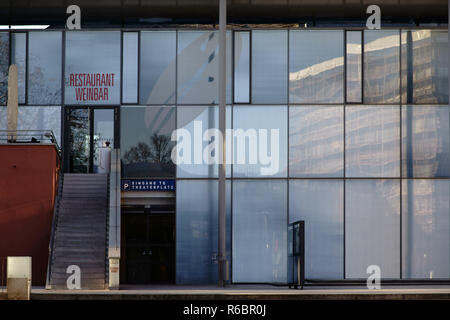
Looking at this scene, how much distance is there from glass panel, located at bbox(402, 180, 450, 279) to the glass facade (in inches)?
1.9

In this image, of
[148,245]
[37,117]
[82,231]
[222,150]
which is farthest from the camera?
[37,117]

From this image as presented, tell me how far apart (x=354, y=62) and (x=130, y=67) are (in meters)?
7.92

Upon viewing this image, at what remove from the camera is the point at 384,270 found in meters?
30.0

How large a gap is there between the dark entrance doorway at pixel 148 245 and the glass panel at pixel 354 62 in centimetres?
773

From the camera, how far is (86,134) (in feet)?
102

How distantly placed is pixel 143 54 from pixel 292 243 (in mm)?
8849

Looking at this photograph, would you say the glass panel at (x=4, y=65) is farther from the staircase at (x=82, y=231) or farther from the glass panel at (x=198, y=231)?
the glass panel at (x=198, y=231)

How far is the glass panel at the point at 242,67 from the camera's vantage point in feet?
100

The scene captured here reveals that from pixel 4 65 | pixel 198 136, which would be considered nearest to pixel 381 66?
pixel 198 136

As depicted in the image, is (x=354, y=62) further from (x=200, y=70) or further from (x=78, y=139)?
(x=78, y=139)

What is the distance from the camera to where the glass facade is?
30094 mm
